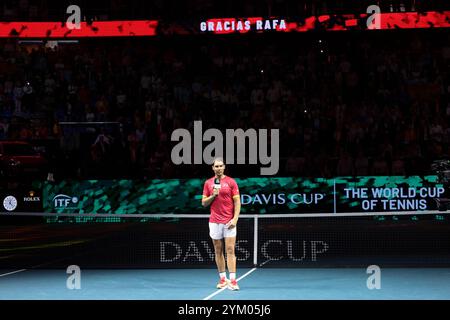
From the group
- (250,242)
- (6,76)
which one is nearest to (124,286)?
(250,242)

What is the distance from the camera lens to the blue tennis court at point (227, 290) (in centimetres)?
1278

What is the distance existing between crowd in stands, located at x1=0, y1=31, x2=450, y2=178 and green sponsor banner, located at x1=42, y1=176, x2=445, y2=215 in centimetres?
123

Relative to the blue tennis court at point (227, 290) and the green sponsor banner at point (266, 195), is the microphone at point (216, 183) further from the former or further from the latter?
the green sponsor banner at point (266, 195)

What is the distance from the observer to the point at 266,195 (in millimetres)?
26422

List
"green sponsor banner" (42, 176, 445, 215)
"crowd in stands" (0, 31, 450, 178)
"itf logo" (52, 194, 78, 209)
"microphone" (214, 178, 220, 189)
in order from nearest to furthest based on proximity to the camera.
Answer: "microphone" (214, 178, 220, 189), "green sponsor banner" (42, 176, 445, 215), "itf logo" (52, 194, 78, 209), "crowd in stands" (0, 31, 450, 178)

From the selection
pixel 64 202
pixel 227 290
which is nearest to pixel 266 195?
pixel 64 202

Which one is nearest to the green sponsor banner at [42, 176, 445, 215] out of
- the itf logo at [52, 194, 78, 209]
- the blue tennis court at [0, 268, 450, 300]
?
the itf logo at [52, 194, 78, 209]

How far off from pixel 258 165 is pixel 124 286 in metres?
14.1

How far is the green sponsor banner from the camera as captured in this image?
25922mm

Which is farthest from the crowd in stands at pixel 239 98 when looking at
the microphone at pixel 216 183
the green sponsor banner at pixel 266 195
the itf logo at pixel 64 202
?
the microphone at pixel 216 183

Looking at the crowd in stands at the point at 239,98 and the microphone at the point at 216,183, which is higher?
the crowd in stands at the point at 239,98

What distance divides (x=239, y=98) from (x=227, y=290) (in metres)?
18.9

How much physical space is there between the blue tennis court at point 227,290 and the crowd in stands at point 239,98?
A: 1155 centimetres

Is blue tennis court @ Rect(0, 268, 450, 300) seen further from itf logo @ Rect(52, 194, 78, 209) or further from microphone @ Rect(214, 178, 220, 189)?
itf logo @ Rect(52, 194, 78, 209)
